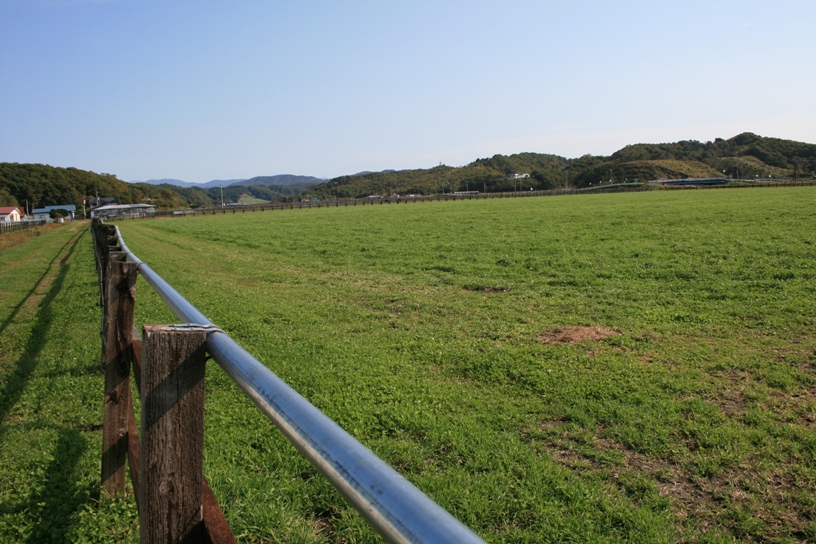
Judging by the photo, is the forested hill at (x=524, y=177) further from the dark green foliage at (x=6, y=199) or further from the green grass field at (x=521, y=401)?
the green grass field at (x=521, y=401)

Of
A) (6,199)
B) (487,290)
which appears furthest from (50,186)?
(487,290)

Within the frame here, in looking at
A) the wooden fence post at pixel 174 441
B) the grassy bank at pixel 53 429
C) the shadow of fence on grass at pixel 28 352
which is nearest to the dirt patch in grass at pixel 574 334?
the grassy bank at pixel 53 429

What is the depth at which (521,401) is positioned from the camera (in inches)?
199

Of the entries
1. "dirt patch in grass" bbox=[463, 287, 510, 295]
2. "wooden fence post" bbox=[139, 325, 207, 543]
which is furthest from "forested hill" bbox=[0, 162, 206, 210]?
"wooden fence post" bbox=[139, 325, 207, 543]

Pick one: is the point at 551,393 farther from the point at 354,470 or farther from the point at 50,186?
the point at 50,186

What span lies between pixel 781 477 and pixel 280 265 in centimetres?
1310

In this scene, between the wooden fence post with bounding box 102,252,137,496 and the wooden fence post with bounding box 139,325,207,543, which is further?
the wooden fence post with bounding box 102,252,137,496

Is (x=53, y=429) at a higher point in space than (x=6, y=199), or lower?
lower

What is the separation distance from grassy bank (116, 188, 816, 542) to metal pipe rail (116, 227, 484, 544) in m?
2.16

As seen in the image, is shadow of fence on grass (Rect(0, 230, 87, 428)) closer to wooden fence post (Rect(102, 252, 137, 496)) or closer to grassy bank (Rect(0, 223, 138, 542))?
grassy bank (Rect(0, 223, 138, 542))

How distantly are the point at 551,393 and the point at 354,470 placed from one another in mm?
4610

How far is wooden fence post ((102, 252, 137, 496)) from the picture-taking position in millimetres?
3162

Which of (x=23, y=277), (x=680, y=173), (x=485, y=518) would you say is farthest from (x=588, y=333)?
(x=680, y=173)

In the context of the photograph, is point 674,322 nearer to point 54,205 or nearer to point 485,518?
point 485,518
